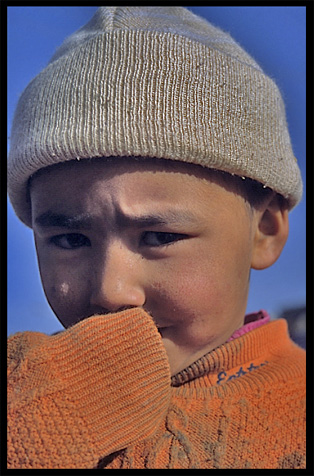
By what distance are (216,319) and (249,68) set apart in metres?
0.47

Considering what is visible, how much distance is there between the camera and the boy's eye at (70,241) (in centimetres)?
83

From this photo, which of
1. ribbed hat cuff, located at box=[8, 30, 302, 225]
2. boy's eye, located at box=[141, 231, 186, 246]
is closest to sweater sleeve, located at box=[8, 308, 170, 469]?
boy's eye, located at box=[141, 231, 186, 246]

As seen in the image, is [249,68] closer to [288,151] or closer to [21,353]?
[288,151]

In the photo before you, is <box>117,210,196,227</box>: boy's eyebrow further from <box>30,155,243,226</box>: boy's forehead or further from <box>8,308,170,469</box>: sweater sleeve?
<box>8,308,170,469</box>: sweater sleeve

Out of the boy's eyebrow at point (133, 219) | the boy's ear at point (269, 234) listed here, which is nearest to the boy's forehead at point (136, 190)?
the boy's eyebrow at point (133, 219)

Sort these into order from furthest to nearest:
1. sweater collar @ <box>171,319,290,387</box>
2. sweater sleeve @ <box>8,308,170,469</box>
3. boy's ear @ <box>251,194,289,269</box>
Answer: boy's ear @ <box>251,194,289,269</box> → sweater collar @ <box>171,319,290,387</box> → sweater sleeve @ <box>8,308,170,469</box>

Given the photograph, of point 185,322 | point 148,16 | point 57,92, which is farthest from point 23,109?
point 185,322

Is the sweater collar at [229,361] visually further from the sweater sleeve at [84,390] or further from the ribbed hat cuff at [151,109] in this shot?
the ribbed hat cuff at [151,109]

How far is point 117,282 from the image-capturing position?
2.41 feet

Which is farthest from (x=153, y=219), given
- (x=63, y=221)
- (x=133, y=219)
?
(x=63, y=221)

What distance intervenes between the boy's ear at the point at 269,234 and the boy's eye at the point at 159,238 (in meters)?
0.22

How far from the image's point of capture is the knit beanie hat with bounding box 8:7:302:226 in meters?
0.79

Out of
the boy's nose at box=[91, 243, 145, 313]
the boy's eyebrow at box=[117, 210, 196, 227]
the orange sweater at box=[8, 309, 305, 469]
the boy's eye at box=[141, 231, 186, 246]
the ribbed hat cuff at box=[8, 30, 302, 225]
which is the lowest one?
the orange sweater at box=[8, 309, 305, 469]

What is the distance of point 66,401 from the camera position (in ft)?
1.96
